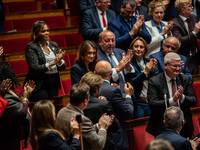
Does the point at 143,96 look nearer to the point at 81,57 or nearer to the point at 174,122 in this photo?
the point at 81,57

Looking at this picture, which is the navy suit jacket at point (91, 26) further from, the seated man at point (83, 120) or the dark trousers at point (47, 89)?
the seated man at point (83, 120)

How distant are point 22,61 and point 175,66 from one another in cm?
176

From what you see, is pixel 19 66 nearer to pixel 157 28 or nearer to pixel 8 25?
pixel 8 25

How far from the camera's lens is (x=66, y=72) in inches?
121

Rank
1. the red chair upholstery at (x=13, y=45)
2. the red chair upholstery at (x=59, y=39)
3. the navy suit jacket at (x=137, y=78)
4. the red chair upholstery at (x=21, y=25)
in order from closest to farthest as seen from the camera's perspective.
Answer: the navy suit jacket at (x=137, y=78), the red chair upholstery at (x=13, y=45), the red chair upholstery at (x=59, y=39), the red chair upholstery at (x=21, y=25)

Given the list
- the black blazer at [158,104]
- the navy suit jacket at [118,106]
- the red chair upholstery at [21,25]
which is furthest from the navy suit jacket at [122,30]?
the red chair upholstery at [21,25]

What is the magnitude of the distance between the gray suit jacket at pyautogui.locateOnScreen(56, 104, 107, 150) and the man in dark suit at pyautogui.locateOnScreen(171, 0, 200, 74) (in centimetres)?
174

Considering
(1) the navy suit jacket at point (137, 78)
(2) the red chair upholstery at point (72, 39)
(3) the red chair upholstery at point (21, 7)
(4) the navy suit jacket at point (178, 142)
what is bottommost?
(4) the navy suit jacket at point (178, 142)

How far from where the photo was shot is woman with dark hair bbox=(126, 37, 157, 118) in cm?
239

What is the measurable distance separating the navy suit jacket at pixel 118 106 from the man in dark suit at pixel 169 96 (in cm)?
21

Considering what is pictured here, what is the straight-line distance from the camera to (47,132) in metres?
1.35

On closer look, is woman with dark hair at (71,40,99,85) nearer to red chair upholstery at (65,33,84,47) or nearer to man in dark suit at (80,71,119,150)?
man in dark suit at (80,71,119,150)

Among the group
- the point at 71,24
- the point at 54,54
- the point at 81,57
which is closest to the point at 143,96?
the point at 81,57

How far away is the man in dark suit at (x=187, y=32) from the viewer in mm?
3000
